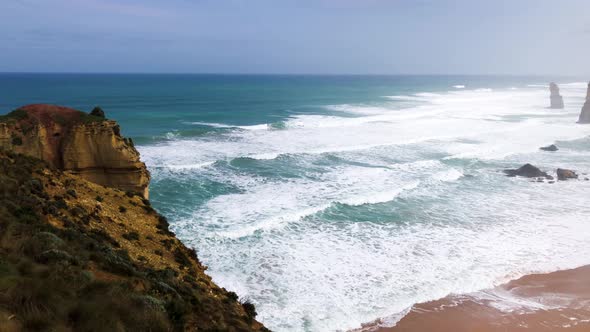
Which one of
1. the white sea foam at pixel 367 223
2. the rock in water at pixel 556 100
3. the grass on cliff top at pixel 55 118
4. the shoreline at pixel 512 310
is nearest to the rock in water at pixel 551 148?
the white sea foam at pixel 367 223

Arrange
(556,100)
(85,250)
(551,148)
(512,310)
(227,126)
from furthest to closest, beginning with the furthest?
(556,100)
(227,126)
(551,148)
(512,310)
(85,250)

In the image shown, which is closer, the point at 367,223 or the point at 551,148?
the point at 367,223

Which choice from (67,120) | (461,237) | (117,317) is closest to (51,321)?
(117,317)

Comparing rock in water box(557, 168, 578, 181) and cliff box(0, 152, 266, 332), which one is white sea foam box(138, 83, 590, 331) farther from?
cliff box(0, 152, 266, 332)

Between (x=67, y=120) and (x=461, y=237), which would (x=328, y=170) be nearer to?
(x=461, y=237)

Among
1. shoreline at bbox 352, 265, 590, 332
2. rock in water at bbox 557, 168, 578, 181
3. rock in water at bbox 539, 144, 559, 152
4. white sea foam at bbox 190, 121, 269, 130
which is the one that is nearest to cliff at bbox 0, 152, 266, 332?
shoreline at bbox 352, 265, 590, 332

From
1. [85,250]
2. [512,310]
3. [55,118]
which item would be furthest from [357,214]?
[85,250]

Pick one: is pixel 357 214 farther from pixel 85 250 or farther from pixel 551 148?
pixel 551 148
